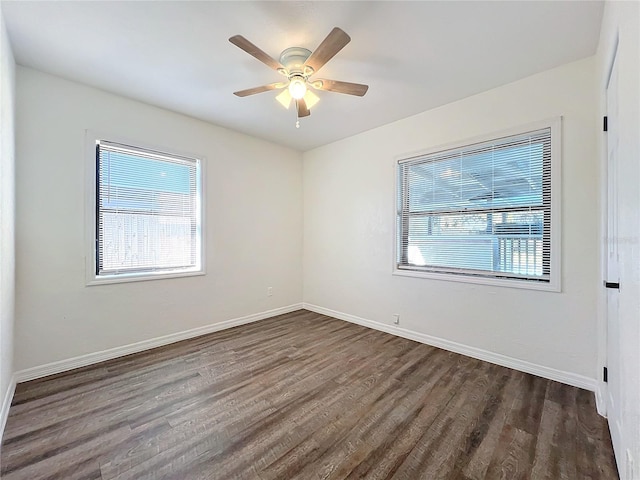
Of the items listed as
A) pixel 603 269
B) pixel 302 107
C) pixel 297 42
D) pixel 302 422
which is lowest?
pixel 302 422

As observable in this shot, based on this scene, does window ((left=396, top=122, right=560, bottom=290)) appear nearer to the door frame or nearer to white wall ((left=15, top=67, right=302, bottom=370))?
the door frame

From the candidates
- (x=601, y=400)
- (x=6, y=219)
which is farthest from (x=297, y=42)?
(x=601, y=400)

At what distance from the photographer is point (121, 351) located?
286 centimetres

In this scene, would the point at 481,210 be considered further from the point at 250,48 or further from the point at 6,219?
the point at 6,219

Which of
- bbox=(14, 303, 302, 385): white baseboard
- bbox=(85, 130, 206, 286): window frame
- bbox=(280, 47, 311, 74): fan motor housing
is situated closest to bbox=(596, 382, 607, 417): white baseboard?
bbox=(280, 47, 311, 74): fan motor housing

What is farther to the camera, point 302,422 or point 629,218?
point 302,422

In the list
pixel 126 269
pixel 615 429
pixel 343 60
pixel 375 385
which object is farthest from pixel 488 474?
pixel 126 269

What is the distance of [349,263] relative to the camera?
404 centimetres

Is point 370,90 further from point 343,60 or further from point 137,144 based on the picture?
point 137,144

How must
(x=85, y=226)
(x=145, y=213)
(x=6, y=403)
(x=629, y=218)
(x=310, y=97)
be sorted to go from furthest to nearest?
(x=145, y=213)
(x=85, y=226)
(x=310, y=97)
(x=6, y=403)
(x=629, y=218)

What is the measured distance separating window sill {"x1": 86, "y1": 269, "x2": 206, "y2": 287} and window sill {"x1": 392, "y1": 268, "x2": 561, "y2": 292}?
8.48ft

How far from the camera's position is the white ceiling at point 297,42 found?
5.76 ft

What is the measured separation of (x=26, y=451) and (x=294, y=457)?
5.17ft

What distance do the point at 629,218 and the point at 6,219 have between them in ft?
11.9
